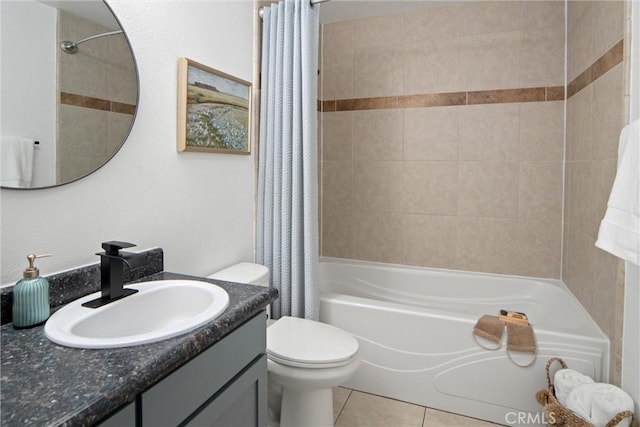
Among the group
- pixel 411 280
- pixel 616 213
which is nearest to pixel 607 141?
pixel 616 213

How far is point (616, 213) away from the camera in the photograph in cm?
135

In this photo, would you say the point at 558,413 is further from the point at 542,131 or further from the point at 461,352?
the point at 542,131

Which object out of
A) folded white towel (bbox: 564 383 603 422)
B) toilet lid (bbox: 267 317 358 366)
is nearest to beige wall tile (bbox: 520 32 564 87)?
folded white towel (bbox: 564 383 603 422)

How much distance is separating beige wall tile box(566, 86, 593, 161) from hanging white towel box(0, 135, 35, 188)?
242 centimetres

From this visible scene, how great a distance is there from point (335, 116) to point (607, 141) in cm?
189

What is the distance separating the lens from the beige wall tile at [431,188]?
2758 millimetres

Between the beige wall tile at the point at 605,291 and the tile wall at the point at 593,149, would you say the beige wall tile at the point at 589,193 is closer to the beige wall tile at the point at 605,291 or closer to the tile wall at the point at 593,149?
the tile wall at the point at 593,149

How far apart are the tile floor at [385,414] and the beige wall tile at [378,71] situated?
2160 millimetres

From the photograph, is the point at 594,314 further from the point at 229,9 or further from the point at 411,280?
the point at 229,9

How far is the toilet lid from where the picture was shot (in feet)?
5.10

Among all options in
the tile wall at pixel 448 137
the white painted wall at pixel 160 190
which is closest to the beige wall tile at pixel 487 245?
the tile wall at pixel 448 137

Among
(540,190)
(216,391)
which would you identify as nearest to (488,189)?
(540,190)

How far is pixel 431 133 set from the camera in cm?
279

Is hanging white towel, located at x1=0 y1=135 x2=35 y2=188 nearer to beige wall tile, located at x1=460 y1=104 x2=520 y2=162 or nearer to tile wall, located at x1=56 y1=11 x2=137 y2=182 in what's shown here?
tile wall, located at x1=56 y1=11 x2=137 y2=182
